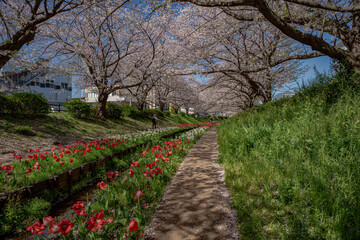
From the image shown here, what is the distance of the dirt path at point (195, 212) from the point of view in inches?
87.4

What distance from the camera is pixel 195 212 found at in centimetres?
266

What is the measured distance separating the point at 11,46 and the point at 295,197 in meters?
9.30

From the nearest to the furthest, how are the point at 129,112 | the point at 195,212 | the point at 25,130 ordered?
the point at 195,212, the point at 25,130, the point at 129,112

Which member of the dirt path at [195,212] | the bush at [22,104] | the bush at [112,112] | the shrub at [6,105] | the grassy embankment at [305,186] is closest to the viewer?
the grassy embankment at [305,186]

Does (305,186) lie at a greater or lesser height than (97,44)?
lesser

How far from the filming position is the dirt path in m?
2.22

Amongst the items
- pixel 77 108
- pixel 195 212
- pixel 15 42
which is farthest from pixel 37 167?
pixel 77 108

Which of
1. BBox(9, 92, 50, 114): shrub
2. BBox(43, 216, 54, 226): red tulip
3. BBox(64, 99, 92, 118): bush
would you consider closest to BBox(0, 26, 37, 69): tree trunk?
BBox(9, 92, 50, 114): shrub

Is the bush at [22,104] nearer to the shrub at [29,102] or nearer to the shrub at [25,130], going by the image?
the shrub at [29,102]

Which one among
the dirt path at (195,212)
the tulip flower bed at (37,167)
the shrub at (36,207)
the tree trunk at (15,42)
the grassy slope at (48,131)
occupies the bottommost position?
the shrub at (36,207)

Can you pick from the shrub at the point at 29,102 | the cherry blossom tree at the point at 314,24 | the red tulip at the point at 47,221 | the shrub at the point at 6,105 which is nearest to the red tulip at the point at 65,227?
the red tulip at the point at 47,221

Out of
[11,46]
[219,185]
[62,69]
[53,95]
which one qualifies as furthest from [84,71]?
[53,95]

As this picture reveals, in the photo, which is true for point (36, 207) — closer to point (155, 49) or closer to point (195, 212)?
point (195, 212)

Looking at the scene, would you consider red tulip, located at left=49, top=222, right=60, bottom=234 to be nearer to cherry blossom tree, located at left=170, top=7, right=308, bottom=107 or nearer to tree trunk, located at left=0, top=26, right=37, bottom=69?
tree trunk, located at left=0, top=26, right=37, bottom=69
